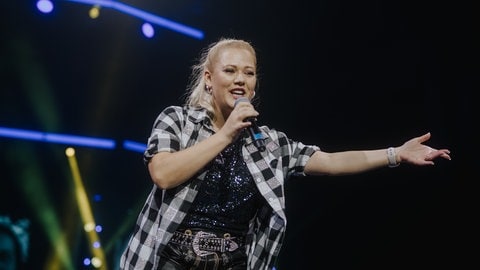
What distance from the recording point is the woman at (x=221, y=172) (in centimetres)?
159

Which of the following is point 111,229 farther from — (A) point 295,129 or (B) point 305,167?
(B) point 305,167

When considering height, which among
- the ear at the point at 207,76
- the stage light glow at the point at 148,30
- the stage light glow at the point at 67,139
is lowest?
the ear at the point at 207,76

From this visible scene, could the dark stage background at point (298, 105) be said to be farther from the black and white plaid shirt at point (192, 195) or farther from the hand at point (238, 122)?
the hand at point (238, 122)

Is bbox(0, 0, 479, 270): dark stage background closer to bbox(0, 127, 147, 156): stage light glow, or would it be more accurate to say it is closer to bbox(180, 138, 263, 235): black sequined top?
bbox(0, 127, 147, 156): stage light glow

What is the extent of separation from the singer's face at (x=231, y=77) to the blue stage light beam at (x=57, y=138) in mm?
2870

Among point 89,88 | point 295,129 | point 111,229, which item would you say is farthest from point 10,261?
point 295,129

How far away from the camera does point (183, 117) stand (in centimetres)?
180

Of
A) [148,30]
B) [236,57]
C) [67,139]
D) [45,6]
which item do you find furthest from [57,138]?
[236,57]

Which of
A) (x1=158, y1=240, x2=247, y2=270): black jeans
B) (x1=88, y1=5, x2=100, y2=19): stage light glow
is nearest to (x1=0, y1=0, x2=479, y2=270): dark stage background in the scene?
(x1=88, y1=5, x2=100, y2=19): stage light glow

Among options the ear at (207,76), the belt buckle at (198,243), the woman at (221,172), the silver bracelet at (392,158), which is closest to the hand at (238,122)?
the woman at (221,172)

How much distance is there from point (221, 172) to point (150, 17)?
3.19 m

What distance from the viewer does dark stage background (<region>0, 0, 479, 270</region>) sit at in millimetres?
4332

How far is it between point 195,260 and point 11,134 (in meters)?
3.13

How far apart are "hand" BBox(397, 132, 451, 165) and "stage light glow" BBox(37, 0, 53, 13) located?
3.34 metres
